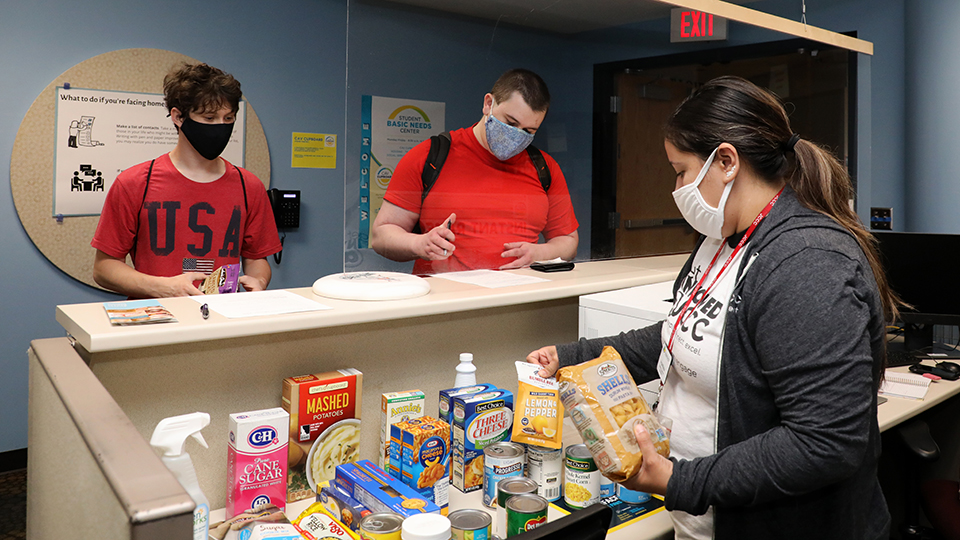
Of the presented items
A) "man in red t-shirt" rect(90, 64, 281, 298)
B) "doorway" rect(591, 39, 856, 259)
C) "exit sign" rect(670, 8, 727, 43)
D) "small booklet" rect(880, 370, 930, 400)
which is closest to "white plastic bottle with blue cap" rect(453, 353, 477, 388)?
"man in red t-shirt" rect(90, 64, 281, 298)

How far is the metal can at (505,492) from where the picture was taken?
115 cm

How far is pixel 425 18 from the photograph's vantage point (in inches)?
72.6

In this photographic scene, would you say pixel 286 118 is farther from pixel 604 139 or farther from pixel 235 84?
pixel 604 139

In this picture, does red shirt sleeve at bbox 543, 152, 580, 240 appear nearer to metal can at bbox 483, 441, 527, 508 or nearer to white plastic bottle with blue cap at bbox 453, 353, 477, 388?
white plastic bottle with blue cap at bbox 453, 353, 477, 388

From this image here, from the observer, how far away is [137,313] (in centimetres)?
120

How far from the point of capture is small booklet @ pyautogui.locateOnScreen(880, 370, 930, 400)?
1978mm

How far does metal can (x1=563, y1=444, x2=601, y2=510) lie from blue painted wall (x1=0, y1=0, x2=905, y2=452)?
0.98 metres

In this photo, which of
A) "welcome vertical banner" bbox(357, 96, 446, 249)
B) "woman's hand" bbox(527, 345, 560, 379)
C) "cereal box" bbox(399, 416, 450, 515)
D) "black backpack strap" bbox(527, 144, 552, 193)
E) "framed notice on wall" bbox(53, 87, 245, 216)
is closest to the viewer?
"cereal box" bbox(399, 416, 450, 515)

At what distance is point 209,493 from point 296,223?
253cm

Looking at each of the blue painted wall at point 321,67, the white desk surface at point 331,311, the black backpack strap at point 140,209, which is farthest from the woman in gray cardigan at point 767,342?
the black backpack strap at point 140,209

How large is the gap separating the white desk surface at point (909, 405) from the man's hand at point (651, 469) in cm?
106

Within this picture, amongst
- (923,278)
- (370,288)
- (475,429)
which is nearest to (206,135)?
(370,288)

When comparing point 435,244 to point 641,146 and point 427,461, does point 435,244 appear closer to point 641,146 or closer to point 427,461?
point 427,461

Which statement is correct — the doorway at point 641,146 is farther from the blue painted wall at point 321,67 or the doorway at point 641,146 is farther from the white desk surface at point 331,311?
the white desk surface at point 331,311
